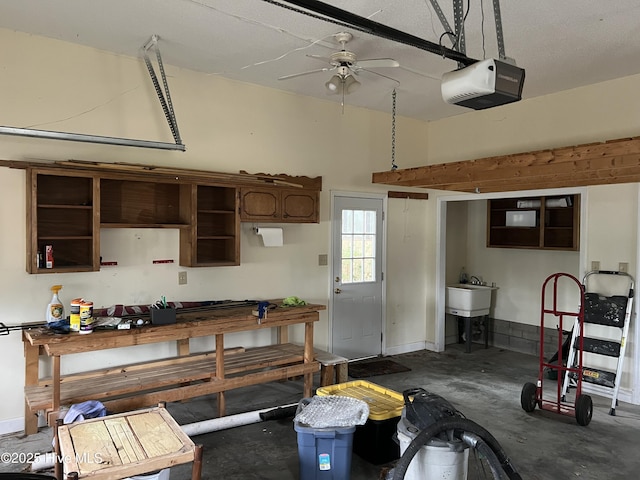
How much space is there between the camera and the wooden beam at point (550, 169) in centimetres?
341

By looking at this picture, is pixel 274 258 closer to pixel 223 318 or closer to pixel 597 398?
pixel 223 318

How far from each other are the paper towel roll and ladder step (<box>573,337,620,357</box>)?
330 cm

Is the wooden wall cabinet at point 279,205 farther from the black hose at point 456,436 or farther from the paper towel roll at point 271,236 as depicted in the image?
the black hose at point 456,436

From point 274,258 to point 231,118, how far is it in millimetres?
1606

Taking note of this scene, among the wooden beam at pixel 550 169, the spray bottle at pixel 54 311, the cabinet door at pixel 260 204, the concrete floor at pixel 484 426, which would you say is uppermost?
the wooden beam at pixel 550 169

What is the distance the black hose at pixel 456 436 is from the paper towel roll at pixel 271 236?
301 cm

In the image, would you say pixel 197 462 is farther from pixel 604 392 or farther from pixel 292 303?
pixel 604 392

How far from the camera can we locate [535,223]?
22.2 feet

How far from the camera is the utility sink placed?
6.75 m

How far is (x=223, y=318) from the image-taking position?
418 centimetres

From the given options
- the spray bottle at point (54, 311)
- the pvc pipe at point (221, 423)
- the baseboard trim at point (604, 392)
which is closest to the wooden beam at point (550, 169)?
the baseboard trim at point (604, 392)

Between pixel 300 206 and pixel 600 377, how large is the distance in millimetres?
3512

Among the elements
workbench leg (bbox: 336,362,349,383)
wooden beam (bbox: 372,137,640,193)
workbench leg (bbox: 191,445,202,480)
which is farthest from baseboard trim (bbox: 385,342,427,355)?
workbench leg (bbox: 191,445,202,480)

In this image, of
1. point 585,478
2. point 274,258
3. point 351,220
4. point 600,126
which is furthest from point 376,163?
point 585,478
